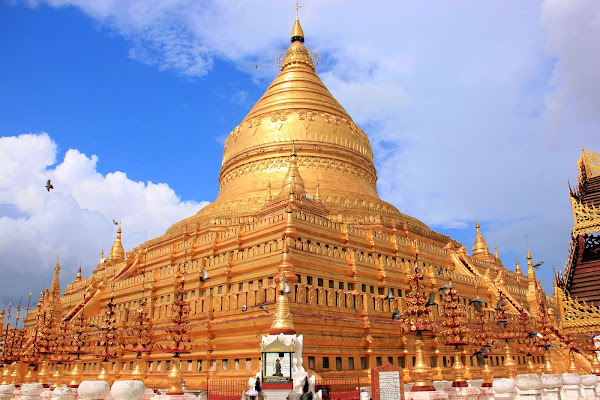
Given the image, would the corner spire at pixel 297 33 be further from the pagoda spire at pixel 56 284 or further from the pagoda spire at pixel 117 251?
the pagoda spire at pixel 56 284

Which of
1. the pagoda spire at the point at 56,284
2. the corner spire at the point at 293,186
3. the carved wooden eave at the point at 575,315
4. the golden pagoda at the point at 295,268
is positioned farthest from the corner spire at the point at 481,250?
the pagoda spire at the point at 56,284

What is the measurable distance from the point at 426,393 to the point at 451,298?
4.62m

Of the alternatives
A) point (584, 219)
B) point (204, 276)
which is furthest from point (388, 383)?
point (584, 219)

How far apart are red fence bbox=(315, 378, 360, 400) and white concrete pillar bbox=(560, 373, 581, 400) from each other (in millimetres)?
6405

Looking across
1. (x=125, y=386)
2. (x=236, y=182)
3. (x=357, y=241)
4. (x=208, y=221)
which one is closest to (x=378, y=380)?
(x=125, y=386)

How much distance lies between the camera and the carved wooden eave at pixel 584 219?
37.3m

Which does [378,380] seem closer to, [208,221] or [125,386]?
[125,386]

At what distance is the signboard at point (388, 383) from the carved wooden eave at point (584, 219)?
29812 millimetres

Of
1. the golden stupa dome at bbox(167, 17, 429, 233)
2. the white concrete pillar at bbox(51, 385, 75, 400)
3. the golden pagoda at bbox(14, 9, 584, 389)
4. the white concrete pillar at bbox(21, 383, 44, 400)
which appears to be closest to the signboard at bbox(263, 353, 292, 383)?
the golden pagoda at bbox(14, 9, 584, 389)

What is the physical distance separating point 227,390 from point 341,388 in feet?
12.0

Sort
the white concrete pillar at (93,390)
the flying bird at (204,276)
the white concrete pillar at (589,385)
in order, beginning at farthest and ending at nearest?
the flying bird at (204,276)
the white concrete pillar at (589,385)
the white concrete pillar at (93,390)

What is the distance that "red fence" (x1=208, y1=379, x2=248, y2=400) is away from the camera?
15859 mm

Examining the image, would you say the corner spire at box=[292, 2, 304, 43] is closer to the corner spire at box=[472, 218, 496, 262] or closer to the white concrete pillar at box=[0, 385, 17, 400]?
the corner spire at box=[472, 218, 496, 262]

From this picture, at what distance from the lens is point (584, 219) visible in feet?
124
